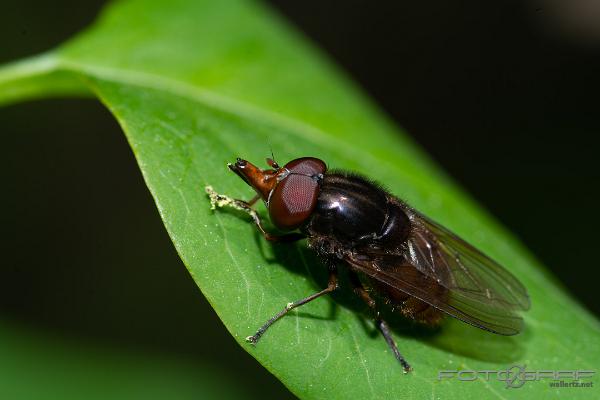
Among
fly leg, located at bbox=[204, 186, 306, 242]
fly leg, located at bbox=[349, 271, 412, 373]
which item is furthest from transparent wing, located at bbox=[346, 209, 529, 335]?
fly leg, located at bbox=[204, 186, 306, 242]

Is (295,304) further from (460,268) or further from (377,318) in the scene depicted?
(460,268)

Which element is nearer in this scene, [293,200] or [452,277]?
[293,200]

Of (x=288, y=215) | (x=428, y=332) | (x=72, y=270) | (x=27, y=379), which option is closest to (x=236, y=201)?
(x=288, y=215)

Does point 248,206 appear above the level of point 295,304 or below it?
above

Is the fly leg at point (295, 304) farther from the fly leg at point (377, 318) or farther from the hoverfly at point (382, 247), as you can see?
the fly leg at point (377, 318)

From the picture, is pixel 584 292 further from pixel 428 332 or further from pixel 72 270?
pixel 72 270

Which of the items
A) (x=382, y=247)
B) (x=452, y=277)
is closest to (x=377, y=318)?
(x=382, y=247)

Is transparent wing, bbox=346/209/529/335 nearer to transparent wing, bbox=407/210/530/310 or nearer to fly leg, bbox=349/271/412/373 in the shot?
transparent wing, bbox=407/210/530/310
